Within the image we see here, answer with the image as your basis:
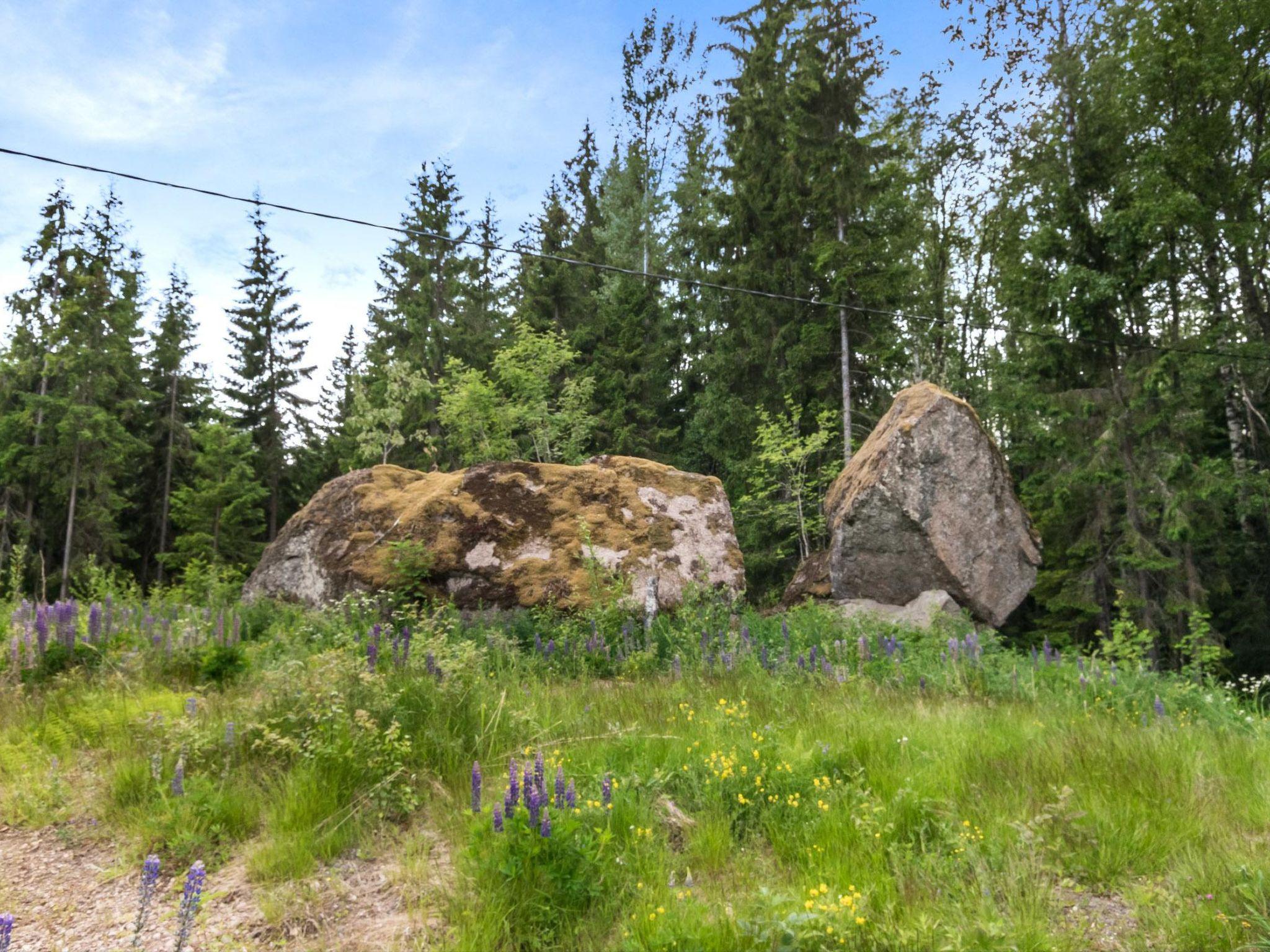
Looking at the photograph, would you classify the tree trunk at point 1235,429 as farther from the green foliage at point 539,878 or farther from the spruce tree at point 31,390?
the spruce tree at point 31,390

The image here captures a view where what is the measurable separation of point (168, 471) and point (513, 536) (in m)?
20.1

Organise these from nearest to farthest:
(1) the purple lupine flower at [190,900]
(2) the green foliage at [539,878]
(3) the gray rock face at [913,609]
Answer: (1) the purple lupine flower at [190,900] < (2) the green foliage at [539,878] < (3) the gray rock face at [913,609]

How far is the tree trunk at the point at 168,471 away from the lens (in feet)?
76.3

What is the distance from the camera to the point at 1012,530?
10.1 m

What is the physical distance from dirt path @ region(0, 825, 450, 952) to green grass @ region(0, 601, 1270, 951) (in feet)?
0.27

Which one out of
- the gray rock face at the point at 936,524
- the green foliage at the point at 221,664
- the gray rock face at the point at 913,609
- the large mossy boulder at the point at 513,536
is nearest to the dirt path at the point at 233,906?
the green foliage at the point at 221,664

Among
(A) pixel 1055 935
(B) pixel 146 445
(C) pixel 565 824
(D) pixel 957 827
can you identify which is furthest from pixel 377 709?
(B) pixel 146 445

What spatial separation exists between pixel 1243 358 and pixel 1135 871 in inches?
512

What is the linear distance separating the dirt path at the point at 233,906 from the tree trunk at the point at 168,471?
Answer: 74.4 ft

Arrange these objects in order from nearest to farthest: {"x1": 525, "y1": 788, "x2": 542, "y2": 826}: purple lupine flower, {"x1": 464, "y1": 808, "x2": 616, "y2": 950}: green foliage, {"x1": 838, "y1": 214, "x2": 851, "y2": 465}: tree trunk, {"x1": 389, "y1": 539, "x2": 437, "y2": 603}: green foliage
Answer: {"x1": 464, "y1": 808, "x2": 616, "y2": 950}: green foliage, {"x1": 525, "y1": 788, "x2": 542, "y2": 826}: purple lupine flower, {"x1": 389, "y1": 539, "x2": 437, "y2": 603}: green foliage, {"x1": 838, "y1": 214, "x2": 851, "y2": 465}: tree trunk

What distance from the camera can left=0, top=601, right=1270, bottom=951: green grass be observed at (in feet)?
7.84


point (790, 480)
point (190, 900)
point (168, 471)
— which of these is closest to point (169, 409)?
point (168, 471)

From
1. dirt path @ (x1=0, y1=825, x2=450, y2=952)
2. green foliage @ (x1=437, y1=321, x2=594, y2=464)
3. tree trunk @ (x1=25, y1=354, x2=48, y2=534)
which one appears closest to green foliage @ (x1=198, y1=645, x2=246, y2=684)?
dirt path @ (x1=0, y1=825, x2=450, y2=952)

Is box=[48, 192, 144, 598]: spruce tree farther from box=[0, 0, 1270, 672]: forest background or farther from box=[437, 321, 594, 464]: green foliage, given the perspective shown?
box=[437, 321, 594, 464]: green foliage
